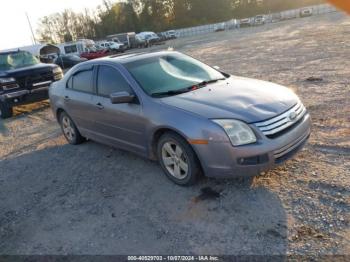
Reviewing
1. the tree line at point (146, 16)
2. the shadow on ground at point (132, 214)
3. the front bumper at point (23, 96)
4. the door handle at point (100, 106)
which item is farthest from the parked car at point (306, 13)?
the shadow on ground at point (132, 214)

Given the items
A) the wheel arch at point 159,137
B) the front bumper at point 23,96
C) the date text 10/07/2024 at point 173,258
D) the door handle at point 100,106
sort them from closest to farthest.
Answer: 1. the date text 10/07/2024 at point 173,258
2. the wheel arch at point 159,137
3. the door handle at point 100,106
4. the front bumper at point 23,96

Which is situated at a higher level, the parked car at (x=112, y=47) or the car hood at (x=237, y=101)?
the car hood at (x=237, y=101)

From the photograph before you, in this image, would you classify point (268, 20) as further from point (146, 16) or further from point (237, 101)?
point (237, 101)

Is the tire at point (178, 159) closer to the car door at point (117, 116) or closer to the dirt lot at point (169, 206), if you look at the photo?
the dirt lot at point (169, 206)

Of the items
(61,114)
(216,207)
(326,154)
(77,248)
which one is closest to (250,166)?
→ (216,207)

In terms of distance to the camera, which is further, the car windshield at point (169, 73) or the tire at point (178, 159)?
the car windshield at point (169, 73)

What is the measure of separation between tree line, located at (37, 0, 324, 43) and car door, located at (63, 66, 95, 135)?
245ft

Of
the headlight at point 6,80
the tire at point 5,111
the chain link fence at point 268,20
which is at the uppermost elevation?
the headlight at point 6,80

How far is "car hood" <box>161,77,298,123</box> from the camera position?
381 centimetres

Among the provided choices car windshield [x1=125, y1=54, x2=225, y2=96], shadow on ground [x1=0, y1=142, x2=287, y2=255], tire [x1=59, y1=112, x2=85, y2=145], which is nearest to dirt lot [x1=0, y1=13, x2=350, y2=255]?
shadow on ground [x1=0, y1=142, x2=287, y2=255]

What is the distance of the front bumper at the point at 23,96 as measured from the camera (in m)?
9.86

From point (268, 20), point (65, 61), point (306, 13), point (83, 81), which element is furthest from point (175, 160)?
point (268, 20)

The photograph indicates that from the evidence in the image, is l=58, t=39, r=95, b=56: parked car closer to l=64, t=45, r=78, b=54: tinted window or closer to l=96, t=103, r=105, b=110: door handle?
l=64, t=45, r=78, b=54: tinted window

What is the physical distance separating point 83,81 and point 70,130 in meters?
1.25
